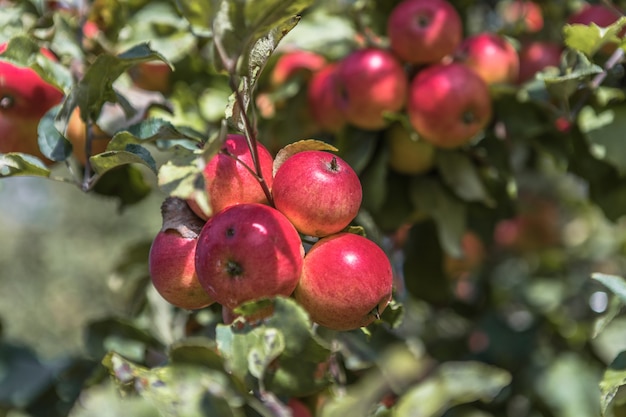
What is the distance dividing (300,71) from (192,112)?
212 millimetres

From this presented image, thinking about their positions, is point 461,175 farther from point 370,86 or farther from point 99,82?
point 99,82

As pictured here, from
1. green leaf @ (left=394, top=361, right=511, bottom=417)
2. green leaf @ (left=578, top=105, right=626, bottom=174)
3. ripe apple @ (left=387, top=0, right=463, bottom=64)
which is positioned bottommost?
green leaf @ (left=394, top=361, right=511, bottom=417)

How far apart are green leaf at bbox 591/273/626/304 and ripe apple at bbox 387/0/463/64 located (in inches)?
18.2

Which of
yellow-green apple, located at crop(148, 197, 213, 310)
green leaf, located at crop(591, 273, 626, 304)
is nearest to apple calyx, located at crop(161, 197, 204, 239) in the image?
yellow-green apple, located at crop(148, 197, 213, 310)

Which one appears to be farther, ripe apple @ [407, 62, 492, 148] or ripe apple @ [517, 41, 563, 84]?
ripe apple @ [517, 41, 563, 84]

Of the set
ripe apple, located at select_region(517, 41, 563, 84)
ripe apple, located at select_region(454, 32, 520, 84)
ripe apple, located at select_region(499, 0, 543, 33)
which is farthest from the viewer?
ripe apple, located at select_region(499, 0, 543, 33)

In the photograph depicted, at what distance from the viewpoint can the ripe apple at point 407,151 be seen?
125 cm

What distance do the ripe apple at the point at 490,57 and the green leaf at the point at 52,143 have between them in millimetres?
637

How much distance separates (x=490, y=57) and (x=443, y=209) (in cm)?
25

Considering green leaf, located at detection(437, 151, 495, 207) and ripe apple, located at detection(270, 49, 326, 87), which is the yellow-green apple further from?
ripe apple, located at detection(270, 49, 326, 87)

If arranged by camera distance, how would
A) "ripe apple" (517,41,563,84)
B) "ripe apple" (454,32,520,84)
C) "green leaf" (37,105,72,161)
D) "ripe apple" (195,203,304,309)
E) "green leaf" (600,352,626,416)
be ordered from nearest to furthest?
"ripe apple" (195,203,304,309)
"green leaf" (600,352,626,416)
"green leaf" (37,105,72,161)
"ripe apple" (454,32,520,84)
"ripe apple" (517,41,563,84)

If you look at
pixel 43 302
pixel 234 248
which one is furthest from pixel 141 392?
pixel 43 302

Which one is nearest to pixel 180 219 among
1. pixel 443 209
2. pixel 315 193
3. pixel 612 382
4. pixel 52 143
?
pixel 315 193

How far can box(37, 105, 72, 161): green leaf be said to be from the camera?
961 millimetres
